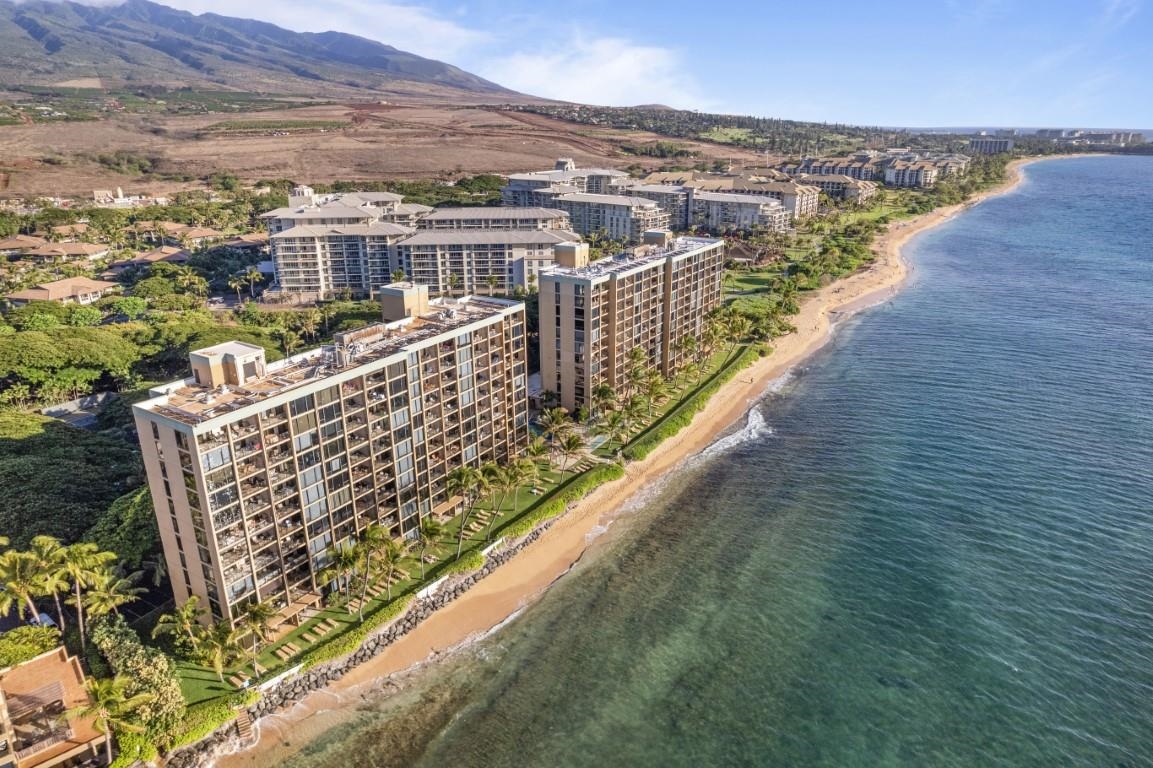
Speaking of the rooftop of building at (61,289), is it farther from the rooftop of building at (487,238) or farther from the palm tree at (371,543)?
the palm tree at (371,543)

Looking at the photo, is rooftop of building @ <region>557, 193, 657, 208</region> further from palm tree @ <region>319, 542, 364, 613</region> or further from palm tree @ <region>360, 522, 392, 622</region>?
palm tree @ <region>319, 542, 364, 613</region>

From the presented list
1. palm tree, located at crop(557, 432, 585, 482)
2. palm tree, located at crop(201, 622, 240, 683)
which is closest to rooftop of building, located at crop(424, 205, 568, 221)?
palm tree, located at crop(557, 432, 585, 482)

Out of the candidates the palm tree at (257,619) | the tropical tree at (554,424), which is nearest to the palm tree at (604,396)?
the tropical tree at (554,424)

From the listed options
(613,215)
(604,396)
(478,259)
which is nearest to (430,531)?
(604,396)

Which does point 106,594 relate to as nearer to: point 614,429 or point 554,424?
point 554,424

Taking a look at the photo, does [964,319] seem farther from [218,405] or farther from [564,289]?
[218,405]

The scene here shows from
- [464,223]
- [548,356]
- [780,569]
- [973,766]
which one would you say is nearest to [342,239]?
[464,223]
